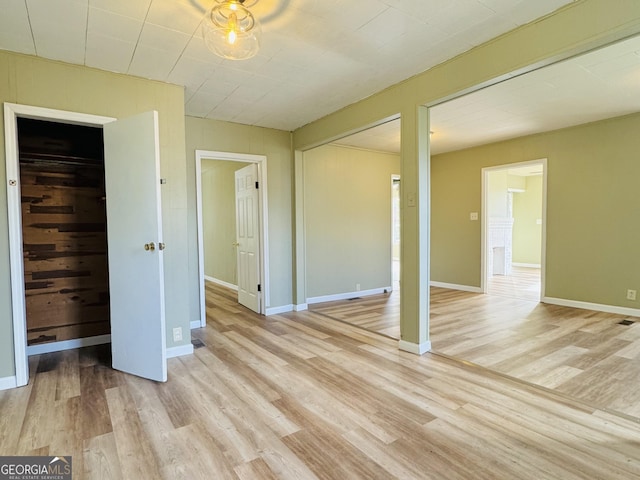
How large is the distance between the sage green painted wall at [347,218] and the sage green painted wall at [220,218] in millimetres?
1747

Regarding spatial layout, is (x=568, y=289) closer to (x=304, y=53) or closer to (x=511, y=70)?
(x=511, y=70)

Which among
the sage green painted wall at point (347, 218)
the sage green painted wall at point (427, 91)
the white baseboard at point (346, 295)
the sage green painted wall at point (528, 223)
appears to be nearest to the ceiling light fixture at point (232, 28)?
the sage green painted wall at point (427, 91)

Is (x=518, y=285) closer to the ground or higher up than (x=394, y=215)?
closer to the ground

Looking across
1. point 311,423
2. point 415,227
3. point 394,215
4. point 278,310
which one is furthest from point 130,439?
point 394,215

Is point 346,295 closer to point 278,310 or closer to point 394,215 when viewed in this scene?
point 278,310

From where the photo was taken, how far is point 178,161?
330 centimetres

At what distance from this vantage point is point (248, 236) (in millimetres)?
5066

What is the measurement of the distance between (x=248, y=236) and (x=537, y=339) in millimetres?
3848

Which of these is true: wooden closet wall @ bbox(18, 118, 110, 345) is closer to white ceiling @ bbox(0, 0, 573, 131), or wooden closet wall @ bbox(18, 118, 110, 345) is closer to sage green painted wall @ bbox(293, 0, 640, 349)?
white ceiling @ bbox(0, 0, 573, 131)

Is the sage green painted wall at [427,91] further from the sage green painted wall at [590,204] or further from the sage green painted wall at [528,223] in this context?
the sage green painted wall at [528,223]

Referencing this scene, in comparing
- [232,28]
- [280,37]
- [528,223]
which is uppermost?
[280,37]

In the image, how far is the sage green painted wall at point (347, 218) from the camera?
5383 millimetres

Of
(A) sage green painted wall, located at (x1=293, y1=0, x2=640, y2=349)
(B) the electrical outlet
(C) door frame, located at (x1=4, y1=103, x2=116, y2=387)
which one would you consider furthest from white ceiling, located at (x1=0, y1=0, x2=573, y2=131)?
(B) the electrical outlet

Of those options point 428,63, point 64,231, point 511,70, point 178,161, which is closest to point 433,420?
point 511,70
